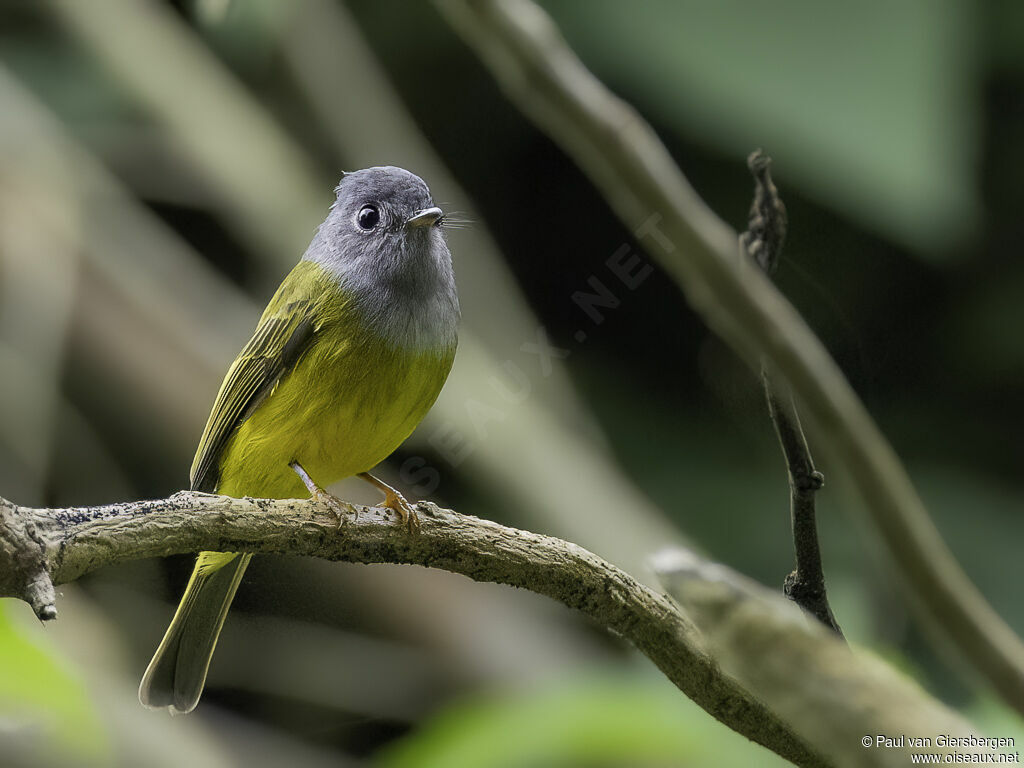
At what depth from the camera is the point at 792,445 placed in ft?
3.69

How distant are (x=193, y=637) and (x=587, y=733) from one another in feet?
2.79

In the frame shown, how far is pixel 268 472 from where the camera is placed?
217 cm

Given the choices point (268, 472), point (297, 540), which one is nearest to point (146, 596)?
point (268, 472)

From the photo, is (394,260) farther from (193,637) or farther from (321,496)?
(193,637)

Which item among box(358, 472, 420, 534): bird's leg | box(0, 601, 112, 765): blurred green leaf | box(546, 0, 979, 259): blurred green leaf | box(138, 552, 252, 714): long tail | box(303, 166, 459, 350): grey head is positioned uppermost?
box(546, 0, 979, 259): blurred green leaf

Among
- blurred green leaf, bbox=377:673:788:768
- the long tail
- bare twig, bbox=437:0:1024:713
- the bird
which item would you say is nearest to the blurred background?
blurred green leaf, bbox=377:673:788:768

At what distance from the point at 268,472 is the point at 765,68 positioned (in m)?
1.79

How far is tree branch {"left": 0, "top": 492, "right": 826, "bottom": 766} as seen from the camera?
1221mm

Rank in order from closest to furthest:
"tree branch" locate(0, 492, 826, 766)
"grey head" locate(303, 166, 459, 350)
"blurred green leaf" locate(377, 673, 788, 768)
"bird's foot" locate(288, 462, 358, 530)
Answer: "tree branch" locate(0, 492, 826, 766) < "bird's foot" locate(288, 462, 358, 530) < "grey head" locate(303, 166, 459, 350) < "blurred green leaf" locate(377, 673, 788, 768)

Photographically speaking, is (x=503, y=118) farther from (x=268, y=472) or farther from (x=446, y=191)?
(x=268, y=472)

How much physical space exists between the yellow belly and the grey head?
5cm

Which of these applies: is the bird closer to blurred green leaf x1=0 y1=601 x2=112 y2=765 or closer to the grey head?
the grey head

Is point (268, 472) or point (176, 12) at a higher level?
point (176, 12)

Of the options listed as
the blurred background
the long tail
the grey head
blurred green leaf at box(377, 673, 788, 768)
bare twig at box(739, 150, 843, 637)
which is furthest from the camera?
the blurred background
